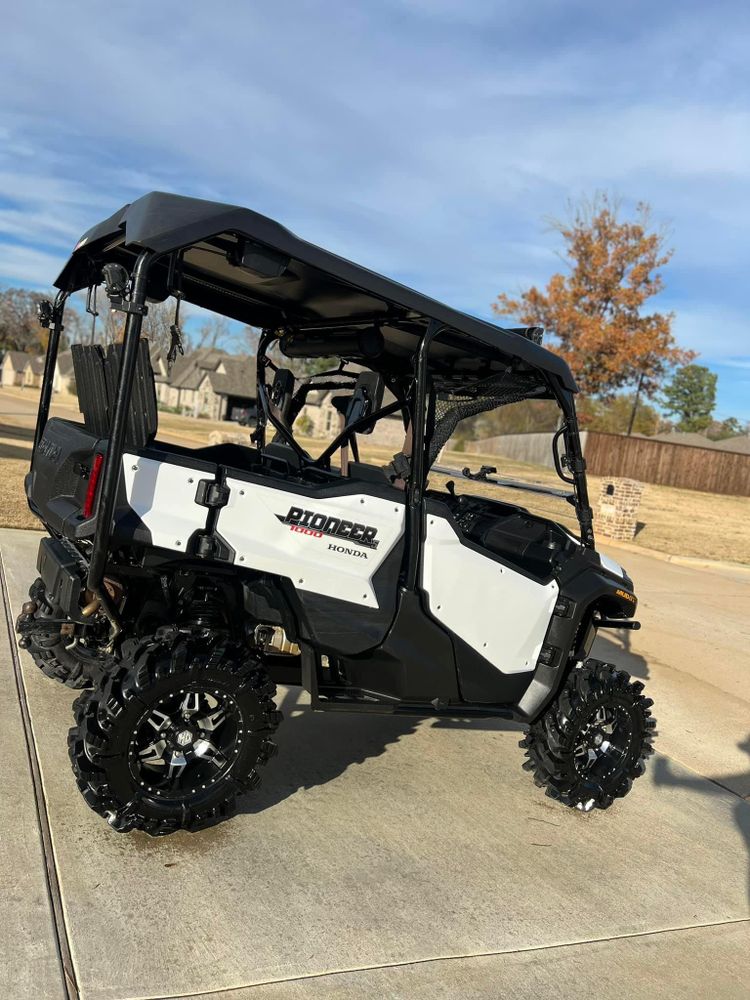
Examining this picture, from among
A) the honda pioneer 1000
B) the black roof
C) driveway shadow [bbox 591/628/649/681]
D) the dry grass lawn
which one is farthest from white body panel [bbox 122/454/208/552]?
driveway shadow [bbox 591/628/649/681]

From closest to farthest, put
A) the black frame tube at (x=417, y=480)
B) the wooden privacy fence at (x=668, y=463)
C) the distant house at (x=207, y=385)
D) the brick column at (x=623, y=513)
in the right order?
the black frame tube at (x=417, y=480)
the brick column at (x=623, y=513)
the wooden privacy fence at (x=668, y=463)
the distant house at (x=207, y=385)

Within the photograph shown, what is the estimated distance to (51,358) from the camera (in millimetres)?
4027

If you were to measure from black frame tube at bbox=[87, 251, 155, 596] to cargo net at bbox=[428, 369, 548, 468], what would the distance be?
5.41 ft

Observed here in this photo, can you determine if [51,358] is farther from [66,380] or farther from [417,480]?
[66,380]

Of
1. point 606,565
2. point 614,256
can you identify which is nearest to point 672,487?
point 614,256

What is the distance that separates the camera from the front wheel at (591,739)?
392cm

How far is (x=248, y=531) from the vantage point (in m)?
3.15

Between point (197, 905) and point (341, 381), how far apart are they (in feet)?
8.80

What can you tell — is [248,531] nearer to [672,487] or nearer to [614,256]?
[672,487]

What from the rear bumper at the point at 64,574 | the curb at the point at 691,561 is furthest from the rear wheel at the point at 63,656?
the curb at the point at 691,561

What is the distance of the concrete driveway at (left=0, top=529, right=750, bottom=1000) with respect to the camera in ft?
8.38

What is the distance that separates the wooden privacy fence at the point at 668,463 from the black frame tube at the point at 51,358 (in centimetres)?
2923

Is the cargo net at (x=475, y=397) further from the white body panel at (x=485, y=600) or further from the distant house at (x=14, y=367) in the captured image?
the distant house at (x=14, y=367)

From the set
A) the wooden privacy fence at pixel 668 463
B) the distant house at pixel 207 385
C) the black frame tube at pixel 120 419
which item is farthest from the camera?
the distant house at pixel 207 385
